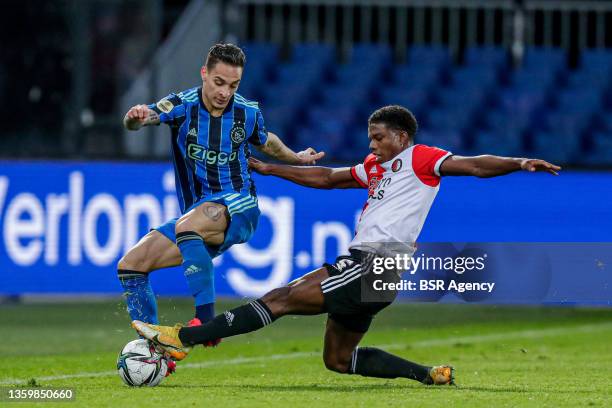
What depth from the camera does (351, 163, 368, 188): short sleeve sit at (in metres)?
7.77

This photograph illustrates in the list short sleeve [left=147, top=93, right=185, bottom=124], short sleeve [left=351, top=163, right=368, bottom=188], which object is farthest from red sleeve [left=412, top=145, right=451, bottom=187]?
short sleeve [left=147, top=93, right=185, bottom=124]

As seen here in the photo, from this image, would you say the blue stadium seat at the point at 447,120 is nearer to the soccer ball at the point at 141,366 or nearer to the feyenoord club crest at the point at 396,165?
the feyenoord club crest at the point at 396,165

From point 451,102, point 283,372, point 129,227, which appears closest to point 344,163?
point 129,227

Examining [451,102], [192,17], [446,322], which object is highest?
[192,17]

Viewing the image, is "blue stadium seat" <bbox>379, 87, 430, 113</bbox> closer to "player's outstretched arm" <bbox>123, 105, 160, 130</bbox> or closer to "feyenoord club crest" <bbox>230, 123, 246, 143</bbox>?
"feyenoord club crest" <bbox>230, 123, 246, 143</bbox>

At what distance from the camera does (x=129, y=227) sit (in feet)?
42.1

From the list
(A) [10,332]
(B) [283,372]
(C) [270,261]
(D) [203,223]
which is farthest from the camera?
(C) [270,261]

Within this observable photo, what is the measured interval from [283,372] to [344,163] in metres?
5.03

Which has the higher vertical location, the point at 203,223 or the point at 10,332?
the point at 203,223

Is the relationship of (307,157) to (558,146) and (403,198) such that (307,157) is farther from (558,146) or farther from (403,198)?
(558,146)

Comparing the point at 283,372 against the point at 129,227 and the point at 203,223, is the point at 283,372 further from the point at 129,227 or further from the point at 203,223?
the point at 129,227

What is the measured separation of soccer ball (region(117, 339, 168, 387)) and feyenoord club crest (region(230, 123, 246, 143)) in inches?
55.4

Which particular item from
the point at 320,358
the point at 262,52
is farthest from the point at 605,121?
the point at 320,358

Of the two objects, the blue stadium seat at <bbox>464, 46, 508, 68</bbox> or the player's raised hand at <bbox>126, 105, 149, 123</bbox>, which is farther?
the blue stadium seat at <bbox>464, 46, 508, 68</bbox>
